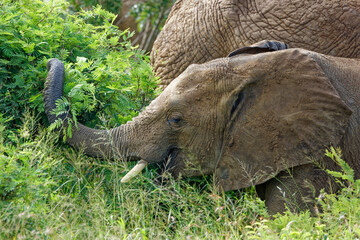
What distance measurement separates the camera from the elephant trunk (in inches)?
184

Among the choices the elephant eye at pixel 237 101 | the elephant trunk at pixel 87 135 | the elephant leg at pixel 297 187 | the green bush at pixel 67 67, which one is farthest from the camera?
the green bush at pixel 67 67

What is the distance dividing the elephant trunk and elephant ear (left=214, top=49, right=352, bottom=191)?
2.47ft

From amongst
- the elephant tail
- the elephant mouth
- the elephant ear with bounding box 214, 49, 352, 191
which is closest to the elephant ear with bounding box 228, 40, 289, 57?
the elephant ear with bounding box 214, 49, 352, 191

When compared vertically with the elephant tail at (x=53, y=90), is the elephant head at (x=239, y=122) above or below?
below

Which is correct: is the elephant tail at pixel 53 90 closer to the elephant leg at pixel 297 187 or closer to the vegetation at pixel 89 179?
the vegetation at pixel 89 179

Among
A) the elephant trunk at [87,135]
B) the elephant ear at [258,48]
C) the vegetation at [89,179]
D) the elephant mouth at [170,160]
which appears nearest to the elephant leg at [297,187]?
the vegetation at [89,179]

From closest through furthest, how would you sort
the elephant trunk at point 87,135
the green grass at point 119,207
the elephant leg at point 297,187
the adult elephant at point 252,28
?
the green grass at point 119,207
the elephant leg at point 297,187
the elephant trunk at point 87,135
the adult elephant at point 252,28

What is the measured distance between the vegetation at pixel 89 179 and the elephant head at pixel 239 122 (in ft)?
0.45

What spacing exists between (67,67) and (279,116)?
1.61 m

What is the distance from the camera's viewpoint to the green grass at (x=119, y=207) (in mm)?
3713

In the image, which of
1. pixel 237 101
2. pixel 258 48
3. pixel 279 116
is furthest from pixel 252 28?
pixel 279 116

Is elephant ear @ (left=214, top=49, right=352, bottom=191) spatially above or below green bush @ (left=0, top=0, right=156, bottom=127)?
below

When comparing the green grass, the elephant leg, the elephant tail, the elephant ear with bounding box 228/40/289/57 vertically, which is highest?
the elephant tail

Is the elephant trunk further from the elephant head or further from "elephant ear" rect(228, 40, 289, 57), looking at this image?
"elephant ear" rect(228, 40, 289, 57)
